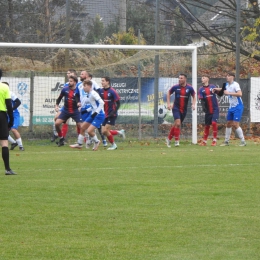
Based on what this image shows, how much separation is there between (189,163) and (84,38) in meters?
13.8

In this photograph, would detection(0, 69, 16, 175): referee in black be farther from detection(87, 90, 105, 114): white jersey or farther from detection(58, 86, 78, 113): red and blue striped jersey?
detection(58, 86, 78, 113): red and blue striped jersey

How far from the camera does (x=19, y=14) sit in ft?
84.0

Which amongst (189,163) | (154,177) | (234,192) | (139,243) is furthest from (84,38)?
(139,243)

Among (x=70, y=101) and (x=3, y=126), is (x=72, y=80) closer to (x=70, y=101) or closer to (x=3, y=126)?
(x=70, y=101)

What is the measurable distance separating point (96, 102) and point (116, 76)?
4.55 m

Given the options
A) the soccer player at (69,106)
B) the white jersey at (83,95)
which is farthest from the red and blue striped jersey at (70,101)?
the white jersey at (83,95)

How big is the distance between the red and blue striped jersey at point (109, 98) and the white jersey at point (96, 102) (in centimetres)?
111

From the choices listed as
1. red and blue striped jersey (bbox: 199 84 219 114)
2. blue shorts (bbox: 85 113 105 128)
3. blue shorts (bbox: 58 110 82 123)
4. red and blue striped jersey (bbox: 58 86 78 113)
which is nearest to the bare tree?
red and blue striped jersey (bbox: 199 84 219 114)

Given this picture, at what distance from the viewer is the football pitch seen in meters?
7.06

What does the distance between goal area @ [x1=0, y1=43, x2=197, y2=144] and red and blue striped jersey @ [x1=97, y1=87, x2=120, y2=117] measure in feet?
6.30

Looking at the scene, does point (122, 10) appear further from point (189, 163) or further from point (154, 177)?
point (154, 177)

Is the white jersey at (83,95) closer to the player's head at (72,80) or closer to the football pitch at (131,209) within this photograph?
the player's head at (72,80)

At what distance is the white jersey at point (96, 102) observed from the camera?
19562 mm

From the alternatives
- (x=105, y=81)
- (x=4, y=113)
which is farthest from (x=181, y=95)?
(x=4, y=113)
